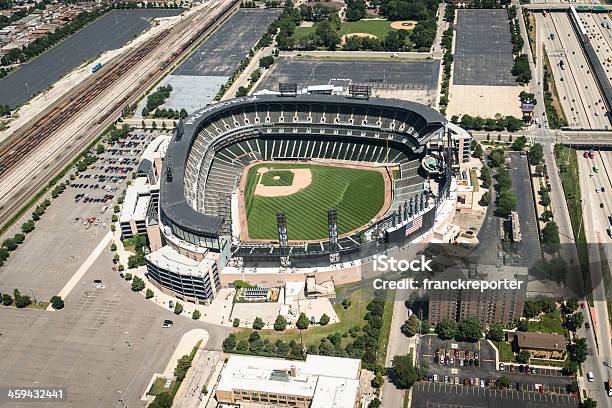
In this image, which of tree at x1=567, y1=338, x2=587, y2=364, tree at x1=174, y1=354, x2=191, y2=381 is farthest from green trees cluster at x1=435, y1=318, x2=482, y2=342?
tree at x1=174, y1=354, x2=191, y2=381

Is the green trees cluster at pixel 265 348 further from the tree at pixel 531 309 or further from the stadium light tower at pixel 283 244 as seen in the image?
the tree at pixel 531 309

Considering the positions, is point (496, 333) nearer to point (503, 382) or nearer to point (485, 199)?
point (503, 382)

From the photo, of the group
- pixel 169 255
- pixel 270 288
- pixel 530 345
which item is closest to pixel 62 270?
pixel 169 255

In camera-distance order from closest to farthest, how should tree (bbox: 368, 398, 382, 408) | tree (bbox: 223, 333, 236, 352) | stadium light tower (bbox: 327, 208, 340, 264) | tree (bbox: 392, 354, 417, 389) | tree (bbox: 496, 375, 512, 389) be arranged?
tree (bbox: 368, 398, 382, 408) → tree (bbox: 496, 375, 512, 389) → tree (bbox: 392, 354, 417, 389) → tree (bbox: 223, 333, 236, 352) → stadium light tower (bbox: 327, 208, 340, 264)

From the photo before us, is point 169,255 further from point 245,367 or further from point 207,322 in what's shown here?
point 245,367

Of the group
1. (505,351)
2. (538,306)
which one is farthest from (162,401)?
(538,306)

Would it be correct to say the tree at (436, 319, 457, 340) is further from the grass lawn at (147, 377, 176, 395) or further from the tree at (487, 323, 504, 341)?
the grass lawn at (147, 377, 176, 395)

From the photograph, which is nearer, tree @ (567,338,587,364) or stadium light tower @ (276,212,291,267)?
tree @ (567,338,587,364)

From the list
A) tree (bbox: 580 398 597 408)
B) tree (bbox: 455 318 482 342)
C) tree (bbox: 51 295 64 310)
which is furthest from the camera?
tree (bbox: 51 295 64 310)
